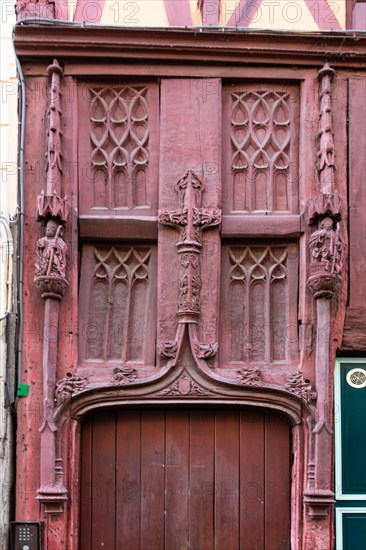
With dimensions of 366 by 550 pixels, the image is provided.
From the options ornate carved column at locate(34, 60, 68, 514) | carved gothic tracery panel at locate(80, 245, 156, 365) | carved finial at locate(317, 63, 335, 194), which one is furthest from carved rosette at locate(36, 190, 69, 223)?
carved finial at locate(317, 63, 335, 194)

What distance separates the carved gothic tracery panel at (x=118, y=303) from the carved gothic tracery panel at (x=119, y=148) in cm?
39

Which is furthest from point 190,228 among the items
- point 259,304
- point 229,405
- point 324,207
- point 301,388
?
point 301,388

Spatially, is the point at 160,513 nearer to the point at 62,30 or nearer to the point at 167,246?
the point at 167,246

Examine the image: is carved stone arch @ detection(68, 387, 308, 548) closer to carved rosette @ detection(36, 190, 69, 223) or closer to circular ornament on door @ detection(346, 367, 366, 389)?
circular ornament on door @ detection(346, 367, 366, 389)

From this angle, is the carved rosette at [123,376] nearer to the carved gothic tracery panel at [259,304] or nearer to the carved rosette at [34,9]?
the carved gothic tracery panel at [259,304]

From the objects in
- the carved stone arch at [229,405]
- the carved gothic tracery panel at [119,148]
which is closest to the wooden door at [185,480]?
the carved stone arch at [229,405]

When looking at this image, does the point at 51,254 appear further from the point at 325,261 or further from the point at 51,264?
the point at 325,261

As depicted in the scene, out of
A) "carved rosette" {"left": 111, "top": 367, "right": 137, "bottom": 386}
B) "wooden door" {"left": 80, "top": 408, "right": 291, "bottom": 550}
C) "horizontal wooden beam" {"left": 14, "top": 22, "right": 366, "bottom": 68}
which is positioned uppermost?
"horizontal wooden beam" {"left": 14, "top": 22, "right": 366, "bottom": 68}

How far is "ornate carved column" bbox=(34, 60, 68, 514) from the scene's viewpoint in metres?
7.76

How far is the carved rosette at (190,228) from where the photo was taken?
26.2 ft

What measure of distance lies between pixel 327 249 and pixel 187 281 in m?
1.18

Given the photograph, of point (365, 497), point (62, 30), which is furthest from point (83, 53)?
point (365, 497)

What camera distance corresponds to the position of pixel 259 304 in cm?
825

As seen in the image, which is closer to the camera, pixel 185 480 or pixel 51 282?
pixel 51 282
